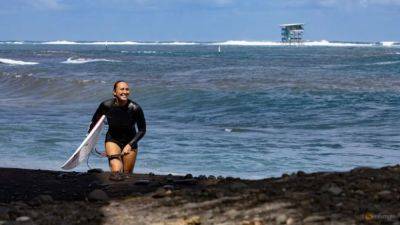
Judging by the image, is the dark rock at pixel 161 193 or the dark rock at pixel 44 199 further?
the dark rock at pixel 44 199

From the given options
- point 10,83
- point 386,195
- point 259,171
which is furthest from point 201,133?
point 10,83

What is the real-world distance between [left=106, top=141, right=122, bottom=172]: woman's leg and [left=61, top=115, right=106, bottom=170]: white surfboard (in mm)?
215

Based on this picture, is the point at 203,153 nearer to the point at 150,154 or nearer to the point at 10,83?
the point at 150,154

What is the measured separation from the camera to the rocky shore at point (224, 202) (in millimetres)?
5875

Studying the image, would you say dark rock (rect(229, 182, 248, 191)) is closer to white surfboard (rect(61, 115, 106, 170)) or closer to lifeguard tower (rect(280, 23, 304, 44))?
white surfboard (rect(61, 115, 106, 170))

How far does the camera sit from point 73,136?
50.7 ft

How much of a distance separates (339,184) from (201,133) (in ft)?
31.4

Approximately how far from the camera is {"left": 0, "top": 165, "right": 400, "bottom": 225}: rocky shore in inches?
231

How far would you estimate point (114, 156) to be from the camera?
995cm

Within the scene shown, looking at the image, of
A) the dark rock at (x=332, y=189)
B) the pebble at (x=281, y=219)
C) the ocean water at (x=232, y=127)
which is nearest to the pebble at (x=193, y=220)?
the pebble at (x=281, y=219)

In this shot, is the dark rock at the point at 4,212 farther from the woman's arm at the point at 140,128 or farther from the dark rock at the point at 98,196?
the woman's arm at the point at 140,128

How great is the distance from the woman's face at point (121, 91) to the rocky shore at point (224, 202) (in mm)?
1700

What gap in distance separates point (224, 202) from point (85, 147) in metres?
4.00

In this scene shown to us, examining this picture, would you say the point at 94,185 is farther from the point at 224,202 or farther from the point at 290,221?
the point at 290,221
